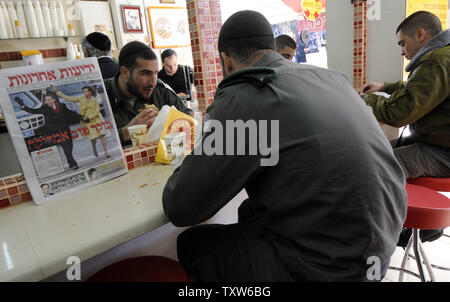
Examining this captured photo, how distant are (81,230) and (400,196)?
995mm

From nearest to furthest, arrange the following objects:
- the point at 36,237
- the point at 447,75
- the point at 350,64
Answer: the point at 36,237 < the point at 447,75 < the point at 350,64

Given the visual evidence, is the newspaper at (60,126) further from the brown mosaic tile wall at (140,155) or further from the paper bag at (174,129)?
the paper bag at (174,129)

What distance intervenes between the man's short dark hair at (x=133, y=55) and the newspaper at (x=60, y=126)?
673mm

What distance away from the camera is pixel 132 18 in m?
3.68

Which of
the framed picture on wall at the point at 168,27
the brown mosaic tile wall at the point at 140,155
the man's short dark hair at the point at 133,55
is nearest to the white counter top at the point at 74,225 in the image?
the brown mosaic tile wall at the point at 140,155

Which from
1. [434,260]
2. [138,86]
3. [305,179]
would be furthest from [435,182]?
[138,86]

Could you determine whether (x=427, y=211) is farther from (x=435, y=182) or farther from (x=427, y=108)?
(x=427, y=108)

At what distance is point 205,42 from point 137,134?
0.69 metres

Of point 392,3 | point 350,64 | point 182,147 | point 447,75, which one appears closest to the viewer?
point 182,147

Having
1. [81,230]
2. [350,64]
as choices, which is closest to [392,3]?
[350,64]

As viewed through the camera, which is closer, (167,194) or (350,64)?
(167,194)

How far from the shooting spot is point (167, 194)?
944mm

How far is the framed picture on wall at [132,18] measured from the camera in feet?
11.7
